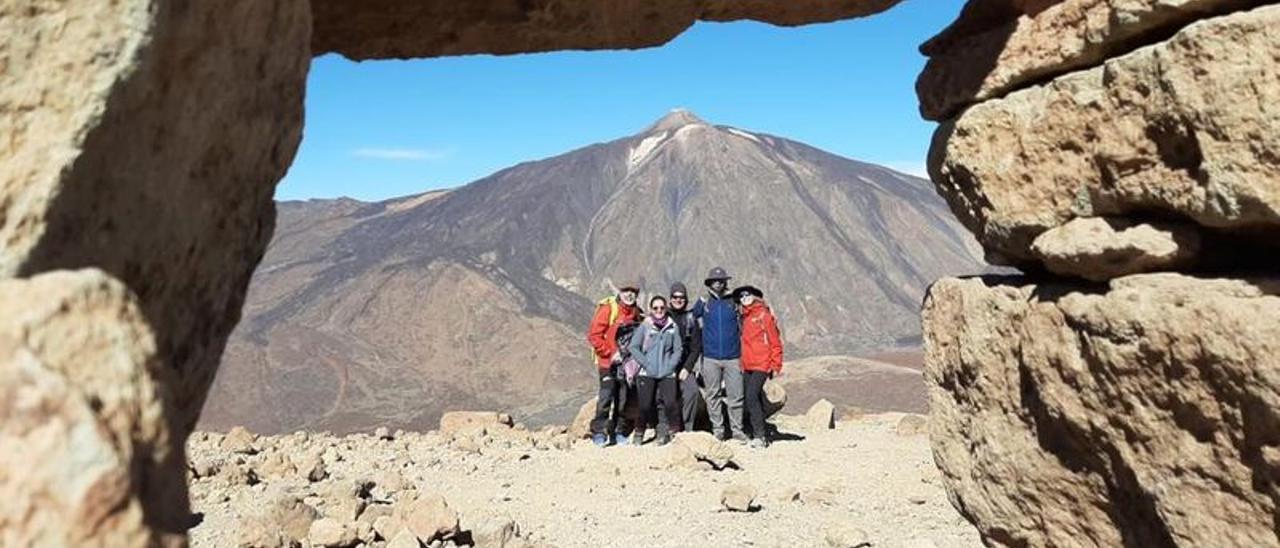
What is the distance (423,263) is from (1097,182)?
36237 mm

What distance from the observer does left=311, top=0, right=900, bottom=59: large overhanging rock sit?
4.21m

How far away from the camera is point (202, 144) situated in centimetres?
246

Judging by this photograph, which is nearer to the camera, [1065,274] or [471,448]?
[1065,274]

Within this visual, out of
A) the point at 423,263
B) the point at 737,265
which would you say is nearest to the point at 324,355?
the point at 423,263

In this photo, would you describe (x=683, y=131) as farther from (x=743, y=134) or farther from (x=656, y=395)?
(x=656, y=395)

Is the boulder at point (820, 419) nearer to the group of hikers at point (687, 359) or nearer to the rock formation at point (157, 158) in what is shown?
the group of hikers at point (687, 359)

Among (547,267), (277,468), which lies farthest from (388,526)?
(547,267)

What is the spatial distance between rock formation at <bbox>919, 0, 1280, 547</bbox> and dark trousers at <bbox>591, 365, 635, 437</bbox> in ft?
24.4

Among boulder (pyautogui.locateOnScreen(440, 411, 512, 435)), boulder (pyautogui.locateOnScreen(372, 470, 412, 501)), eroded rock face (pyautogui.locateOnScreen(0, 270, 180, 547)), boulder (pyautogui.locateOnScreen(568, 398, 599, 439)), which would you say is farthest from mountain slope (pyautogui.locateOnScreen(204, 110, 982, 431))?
eroded rock face (pyautogui.locateOnScreen(0, 270, 180, 547))

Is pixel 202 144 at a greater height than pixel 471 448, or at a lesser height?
greater

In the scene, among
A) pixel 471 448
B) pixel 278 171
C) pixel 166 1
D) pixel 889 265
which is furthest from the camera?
pixel 889 265

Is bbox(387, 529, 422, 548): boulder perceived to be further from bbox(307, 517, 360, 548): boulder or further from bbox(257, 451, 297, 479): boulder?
bbox(257, 451, 297, 479): boulder

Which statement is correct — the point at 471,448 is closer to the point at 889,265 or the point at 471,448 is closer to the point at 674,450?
the point at 674,450

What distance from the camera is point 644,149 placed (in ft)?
188
